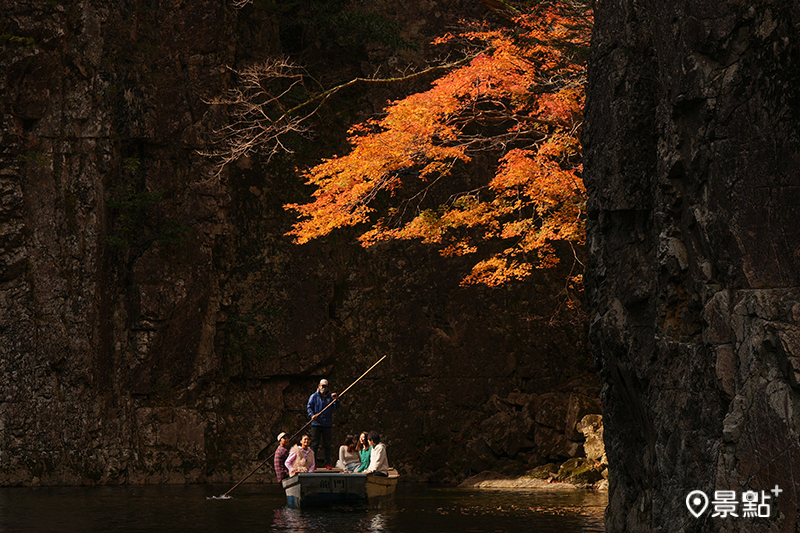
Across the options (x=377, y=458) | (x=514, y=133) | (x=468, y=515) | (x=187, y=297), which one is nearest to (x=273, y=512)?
(x=377, y=458)

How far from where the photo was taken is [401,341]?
23688 millimetres

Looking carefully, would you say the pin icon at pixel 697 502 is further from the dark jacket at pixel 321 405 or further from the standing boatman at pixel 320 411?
the dark jacket at pixel 321 405

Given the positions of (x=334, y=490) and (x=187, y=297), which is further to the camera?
(x=187, y=297)

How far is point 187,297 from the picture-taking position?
21.5 m

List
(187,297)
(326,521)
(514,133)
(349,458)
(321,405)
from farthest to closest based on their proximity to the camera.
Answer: (187,297) < (321,405) < (514,133) < (349,458) < (326,521)

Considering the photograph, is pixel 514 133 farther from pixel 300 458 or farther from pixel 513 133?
pixel 300 458

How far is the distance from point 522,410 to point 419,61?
10679 mm

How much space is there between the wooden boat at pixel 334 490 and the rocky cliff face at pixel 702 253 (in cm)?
588

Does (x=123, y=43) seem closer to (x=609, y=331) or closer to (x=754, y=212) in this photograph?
(x=609, y=331)

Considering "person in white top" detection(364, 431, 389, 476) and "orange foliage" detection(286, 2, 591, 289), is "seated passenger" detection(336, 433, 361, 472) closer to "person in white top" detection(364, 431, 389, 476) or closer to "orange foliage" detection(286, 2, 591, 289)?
"person in white top" detection(364, 431, 389, 476)

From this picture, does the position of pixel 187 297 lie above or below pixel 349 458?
above

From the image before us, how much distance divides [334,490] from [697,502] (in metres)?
8.19

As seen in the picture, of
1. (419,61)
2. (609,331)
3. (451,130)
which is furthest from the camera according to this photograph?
(419,61)

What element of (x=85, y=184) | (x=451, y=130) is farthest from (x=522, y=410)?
(x=85, y=184)
